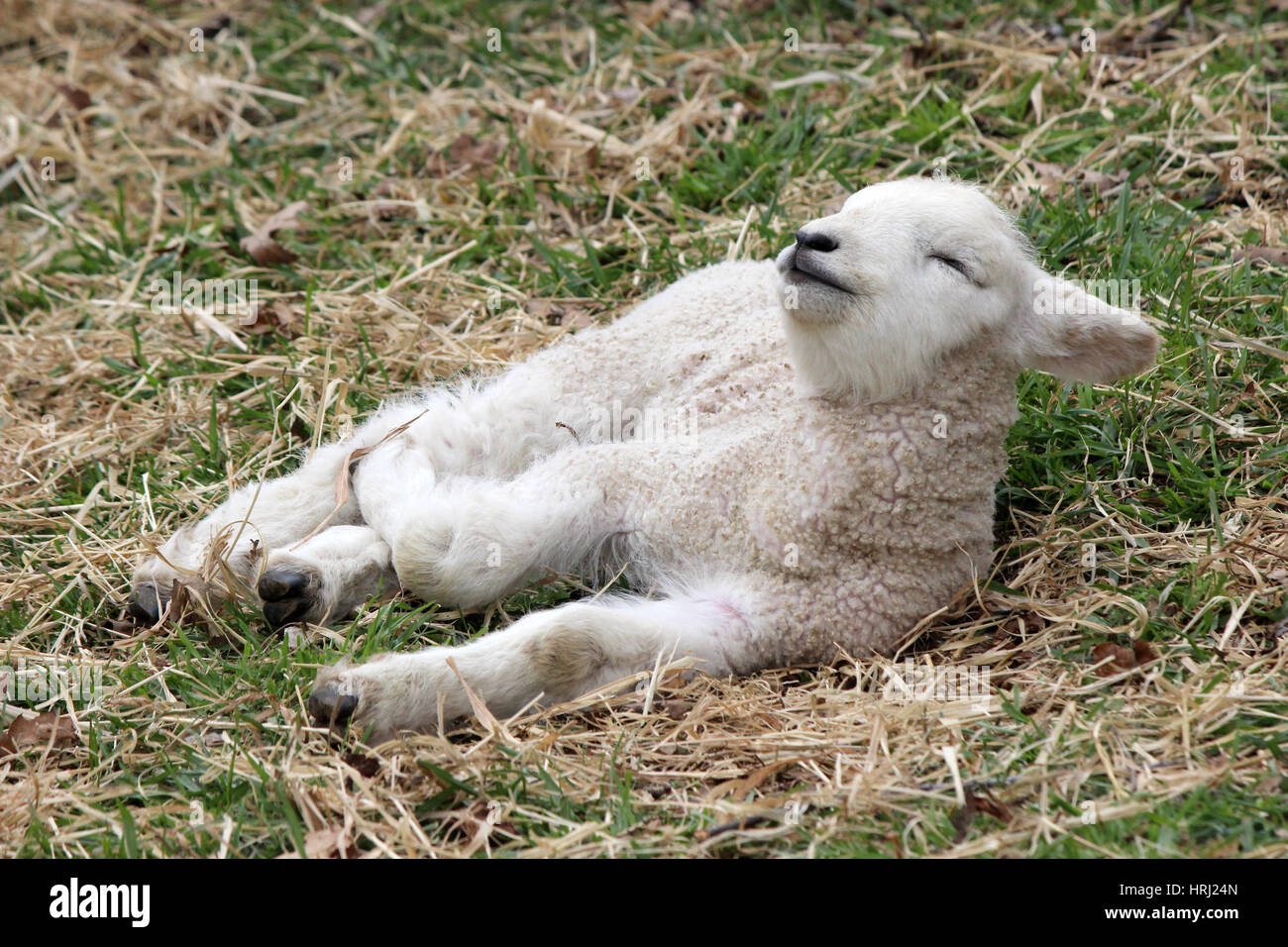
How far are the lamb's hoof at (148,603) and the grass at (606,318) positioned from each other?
62 mm

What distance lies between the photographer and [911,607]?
3908mm

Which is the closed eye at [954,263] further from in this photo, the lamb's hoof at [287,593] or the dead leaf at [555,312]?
the dead leaf at [555,312]

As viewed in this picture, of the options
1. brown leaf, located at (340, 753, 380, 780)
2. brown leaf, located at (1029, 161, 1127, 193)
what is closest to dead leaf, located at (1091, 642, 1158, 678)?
brown leaf, located at (340, 753, 380, 780)

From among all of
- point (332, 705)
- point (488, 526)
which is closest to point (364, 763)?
point (332, 705)

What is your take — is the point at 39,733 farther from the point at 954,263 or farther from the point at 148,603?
the point at 954,263

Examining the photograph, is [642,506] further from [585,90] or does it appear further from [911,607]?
[585,90]

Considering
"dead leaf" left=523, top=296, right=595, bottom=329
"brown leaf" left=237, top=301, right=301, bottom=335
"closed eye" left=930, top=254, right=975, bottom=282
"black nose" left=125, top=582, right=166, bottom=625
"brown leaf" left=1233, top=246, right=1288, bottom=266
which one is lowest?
"black nose" left=125, top=582, right=166, bottom=625

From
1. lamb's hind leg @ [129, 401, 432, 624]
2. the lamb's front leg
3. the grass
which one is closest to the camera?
the grass

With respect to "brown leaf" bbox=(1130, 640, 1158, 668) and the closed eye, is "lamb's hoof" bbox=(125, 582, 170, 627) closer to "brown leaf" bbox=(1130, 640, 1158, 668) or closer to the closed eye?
the closed eye

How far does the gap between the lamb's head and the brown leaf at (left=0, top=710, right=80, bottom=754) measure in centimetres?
223

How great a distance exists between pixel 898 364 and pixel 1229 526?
1.21 meters

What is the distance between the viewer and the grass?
327 centimetres

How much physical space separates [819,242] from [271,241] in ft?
11.2

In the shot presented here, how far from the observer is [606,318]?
5703 mm
